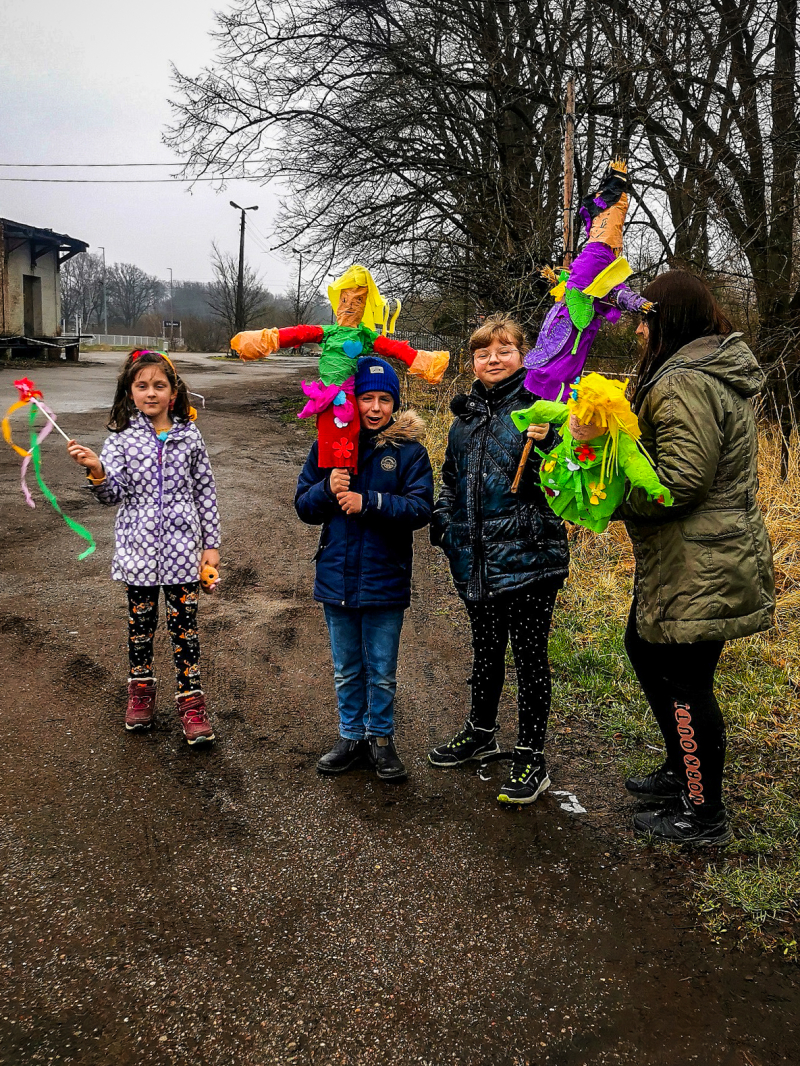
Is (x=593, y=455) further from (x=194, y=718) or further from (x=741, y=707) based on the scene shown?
(x=194, y=718)

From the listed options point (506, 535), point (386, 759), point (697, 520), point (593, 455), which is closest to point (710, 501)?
point (697, 520)

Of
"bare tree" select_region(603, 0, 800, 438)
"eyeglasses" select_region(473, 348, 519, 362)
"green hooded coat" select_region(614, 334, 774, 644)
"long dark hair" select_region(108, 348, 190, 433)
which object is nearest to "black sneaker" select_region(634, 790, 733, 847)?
"green hooded coat" select_region(614, 334, 774, 644)

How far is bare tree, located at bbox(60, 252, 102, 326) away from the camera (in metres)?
82.4

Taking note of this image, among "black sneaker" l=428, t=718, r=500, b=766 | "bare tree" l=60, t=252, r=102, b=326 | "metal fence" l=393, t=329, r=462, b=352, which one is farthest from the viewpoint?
"bare tree" l=60, t=252, r=102, b=326

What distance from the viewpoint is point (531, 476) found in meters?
3.01

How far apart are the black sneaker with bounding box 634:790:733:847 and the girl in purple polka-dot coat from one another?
6.10ft

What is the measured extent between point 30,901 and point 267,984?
0.85m

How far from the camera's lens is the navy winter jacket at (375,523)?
10.4ft

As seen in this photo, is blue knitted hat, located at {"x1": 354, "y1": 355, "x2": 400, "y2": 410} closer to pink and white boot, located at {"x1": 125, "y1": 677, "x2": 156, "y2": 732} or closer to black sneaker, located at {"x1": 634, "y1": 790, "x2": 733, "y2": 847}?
pink and white boot, located at {"x1": 125, "y1": 677, "x2": 156, "y2": 732}

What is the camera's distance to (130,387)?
3.45 meters

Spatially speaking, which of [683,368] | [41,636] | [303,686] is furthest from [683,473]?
[41,636]

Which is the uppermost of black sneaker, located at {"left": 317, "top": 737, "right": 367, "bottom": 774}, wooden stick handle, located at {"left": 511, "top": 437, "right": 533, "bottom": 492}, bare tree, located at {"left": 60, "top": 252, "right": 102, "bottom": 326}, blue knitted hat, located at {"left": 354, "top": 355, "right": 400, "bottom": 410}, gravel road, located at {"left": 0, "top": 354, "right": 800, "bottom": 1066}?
bare tree, located at {"left": 60, "top": 252, "right": 102, "bottom": 326}

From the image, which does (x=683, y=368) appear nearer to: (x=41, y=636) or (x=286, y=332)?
(x=286, y=332)

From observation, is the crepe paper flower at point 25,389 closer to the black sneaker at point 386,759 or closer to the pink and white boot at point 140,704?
the pink and white boot at point 140,704
